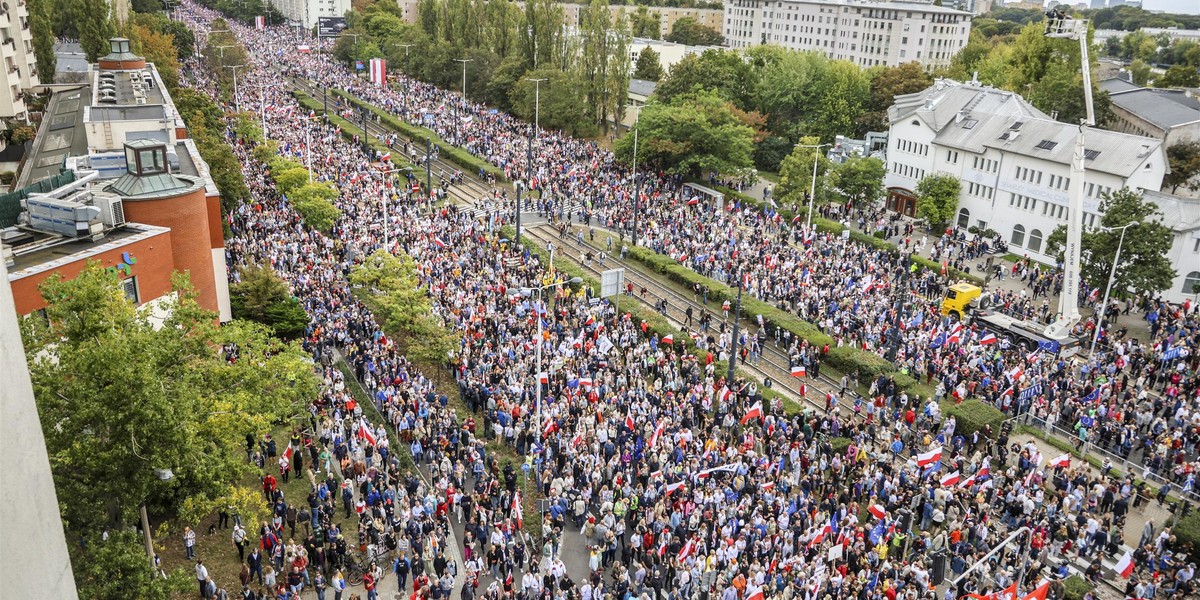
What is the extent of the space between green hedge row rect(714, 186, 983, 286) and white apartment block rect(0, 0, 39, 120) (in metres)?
50.3

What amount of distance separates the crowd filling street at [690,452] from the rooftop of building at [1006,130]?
33.8 feet

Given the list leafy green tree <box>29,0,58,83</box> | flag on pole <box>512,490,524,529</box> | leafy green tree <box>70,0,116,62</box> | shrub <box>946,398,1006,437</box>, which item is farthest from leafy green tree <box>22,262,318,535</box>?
leafy green tree <box>70,0,116,62</box>

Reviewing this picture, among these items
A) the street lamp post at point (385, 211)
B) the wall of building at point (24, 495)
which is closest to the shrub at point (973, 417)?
the street lamp post at point (385, 211)

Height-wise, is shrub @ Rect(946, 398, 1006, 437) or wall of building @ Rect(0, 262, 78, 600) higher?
wall of building @ Rect(0, 262, 78, 600)

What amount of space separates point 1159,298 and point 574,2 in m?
156

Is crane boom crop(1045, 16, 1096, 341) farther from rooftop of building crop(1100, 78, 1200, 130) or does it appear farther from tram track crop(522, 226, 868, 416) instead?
rooftop of building crop(1100, 78, 1200, 130)

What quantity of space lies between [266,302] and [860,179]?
40.3 metres

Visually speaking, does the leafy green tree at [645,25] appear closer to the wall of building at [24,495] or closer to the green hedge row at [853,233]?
the green hedge row at [853,233]

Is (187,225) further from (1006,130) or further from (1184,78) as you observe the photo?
(1184,78)

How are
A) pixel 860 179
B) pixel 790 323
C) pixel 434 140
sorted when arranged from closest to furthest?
pixel 790 323
pixel 860 179
pixel 434 140

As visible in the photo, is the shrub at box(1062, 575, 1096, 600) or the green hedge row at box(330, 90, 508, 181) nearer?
the shrub at box(1062, 575, 1096, 600)

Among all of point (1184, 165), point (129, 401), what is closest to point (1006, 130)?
point (1184, 165)

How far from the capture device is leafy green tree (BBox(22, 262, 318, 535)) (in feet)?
55.7

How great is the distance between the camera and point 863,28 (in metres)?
144
